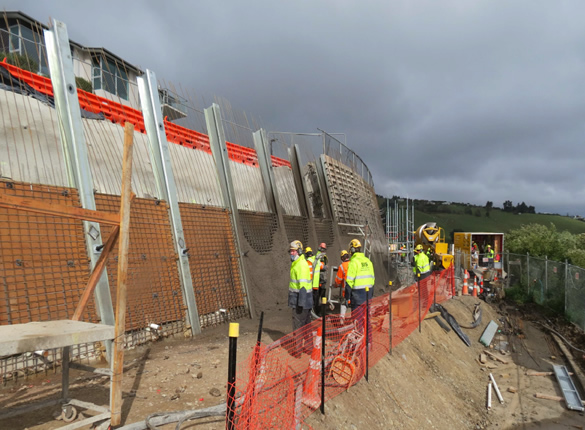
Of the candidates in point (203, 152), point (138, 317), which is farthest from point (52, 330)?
point (203, 152)

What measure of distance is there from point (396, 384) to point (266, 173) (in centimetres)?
679

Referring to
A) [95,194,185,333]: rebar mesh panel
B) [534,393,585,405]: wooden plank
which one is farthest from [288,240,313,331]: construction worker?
[534,393,585,405]: wooden plank

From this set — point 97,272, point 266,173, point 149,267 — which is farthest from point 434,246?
point 97,272

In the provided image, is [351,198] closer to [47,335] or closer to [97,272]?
[97,272]

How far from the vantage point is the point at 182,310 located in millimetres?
7242

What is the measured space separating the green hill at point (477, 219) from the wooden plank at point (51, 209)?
102 metres

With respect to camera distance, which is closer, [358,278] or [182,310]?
[358,278]

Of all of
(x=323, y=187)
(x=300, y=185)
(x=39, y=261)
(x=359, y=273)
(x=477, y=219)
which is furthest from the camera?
(x=477, y=219)

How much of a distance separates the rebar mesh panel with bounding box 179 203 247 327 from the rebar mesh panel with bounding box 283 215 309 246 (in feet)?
9.47

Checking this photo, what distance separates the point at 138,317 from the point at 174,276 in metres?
1.11

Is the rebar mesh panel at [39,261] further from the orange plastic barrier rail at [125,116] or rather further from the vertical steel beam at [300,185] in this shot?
the vertical steel beam at [300,185]

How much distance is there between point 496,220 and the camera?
11631 cm

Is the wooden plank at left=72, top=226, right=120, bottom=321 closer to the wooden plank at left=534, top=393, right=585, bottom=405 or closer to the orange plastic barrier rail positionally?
the orange plastic barrier rail

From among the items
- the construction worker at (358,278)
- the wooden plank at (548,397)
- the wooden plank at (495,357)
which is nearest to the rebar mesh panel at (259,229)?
the construction worker at (358,278)
